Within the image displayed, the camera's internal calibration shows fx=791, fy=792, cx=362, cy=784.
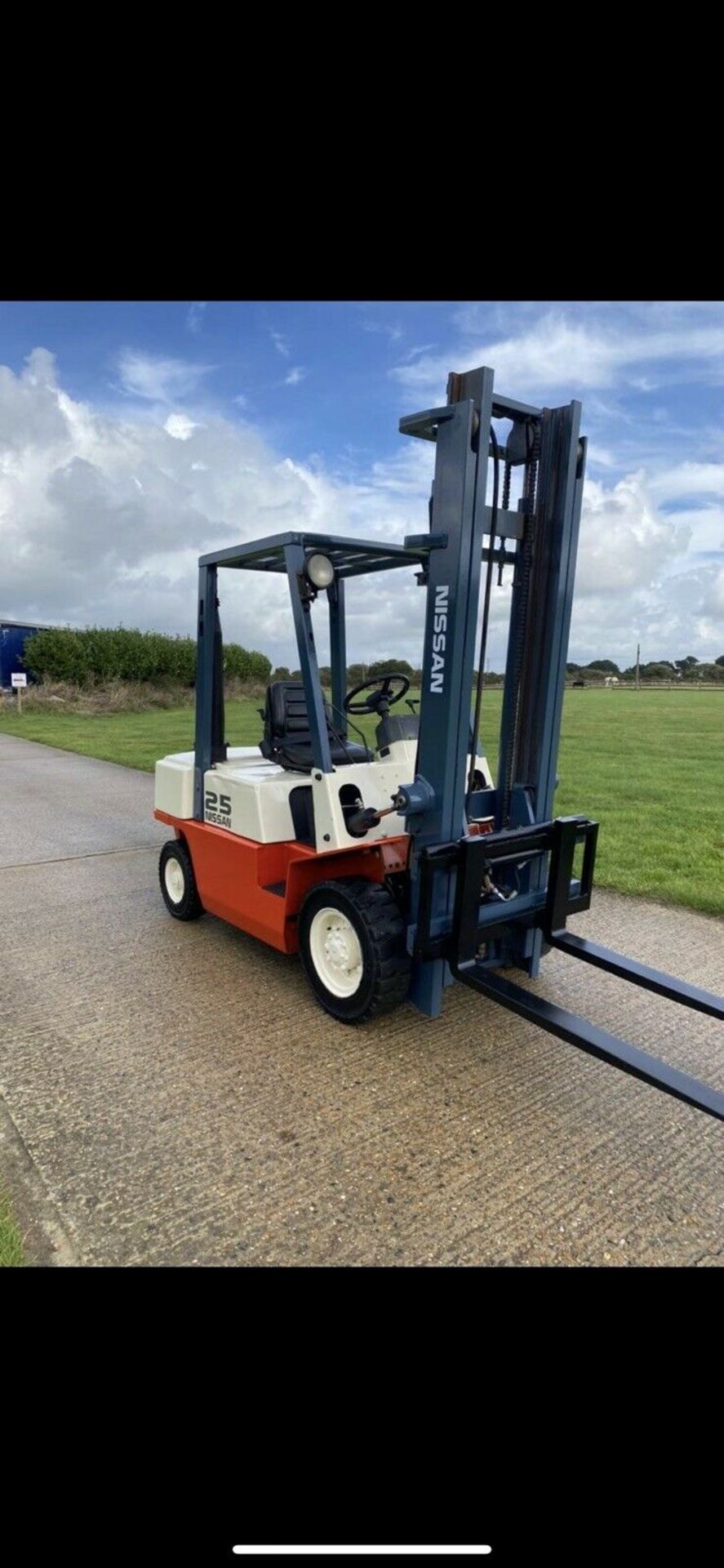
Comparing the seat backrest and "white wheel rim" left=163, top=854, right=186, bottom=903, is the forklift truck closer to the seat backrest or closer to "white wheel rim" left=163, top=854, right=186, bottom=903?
the seat backrest

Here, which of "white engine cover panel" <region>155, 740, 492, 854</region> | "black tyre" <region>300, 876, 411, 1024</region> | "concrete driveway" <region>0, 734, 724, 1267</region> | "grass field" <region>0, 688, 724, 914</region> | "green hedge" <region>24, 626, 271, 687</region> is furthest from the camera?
"green hedge" <region>24, 626, 271, 687</region>

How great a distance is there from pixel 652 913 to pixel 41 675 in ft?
97.9

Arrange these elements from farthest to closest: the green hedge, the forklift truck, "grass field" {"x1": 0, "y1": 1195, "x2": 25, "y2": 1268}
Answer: the green hedge
the forklift truck
"grass field" {"x1": 0, "y1": 1195, "x2": 25, "y2": 1268}

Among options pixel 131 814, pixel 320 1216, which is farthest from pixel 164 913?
pixel 131 814

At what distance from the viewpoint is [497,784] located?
13.2 feet

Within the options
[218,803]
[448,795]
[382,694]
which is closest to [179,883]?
[218,803]

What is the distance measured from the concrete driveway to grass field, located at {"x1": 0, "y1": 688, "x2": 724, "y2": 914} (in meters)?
1.61

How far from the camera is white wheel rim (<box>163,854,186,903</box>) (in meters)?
5.34

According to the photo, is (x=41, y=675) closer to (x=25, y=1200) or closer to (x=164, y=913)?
(x=164, y=913)

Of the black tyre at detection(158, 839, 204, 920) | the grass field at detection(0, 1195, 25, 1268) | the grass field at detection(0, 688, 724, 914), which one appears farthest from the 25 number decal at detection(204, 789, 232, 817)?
the grass field at detection(0, 1195, 25, 1268)

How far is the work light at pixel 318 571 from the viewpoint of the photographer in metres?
3.65

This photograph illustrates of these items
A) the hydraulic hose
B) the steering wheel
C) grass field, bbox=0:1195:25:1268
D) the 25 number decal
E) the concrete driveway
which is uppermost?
the hydraulic hose

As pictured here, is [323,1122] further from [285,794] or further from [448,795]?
[285,794]

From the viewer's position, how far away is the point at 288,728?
4.65 meters
